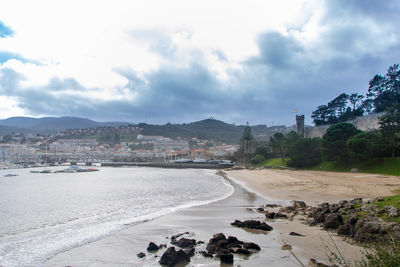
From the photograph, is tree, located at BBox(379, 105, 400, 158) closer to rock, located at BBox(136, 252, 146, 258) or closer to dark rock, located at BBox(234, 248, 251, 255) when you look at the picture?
dark rock, located at BBox(234, 248, 251, 255)

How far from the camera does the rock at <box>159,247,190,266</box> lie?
9094 millimetres

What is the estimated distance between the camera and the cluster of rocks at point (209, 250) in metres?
9.16

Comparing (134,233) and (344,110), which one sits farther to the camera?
(344,110)

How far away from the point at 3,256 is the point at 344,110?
90833mm

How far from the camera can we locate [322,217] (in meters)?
13.3

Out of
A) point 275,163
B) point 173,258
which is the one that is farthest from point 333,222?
point 275,163

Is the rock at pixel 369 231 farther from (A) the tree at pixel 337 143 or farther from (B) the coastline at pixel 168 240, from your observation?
(A) the tree at pixel 337 143

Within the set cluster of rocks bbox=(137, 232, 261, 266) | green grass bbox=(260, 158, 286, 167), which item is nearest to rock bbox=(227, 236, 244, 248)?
cluster of rocks bbox=(137, 232, 261, 266)

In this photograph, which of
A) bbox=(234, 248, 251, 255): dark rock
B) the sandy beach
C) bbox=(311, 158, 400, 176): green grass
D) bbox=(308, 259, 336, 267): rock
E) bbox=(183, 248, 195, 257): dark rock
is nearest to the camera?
bbox=(308, 259, 336, 267): rock

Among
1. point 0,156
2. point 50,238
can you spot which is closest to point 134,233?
point 50,238

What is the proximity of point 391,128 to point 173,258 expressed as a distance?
4337 centimetres

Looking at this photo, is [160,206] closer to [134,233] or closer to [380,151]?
[134,233]

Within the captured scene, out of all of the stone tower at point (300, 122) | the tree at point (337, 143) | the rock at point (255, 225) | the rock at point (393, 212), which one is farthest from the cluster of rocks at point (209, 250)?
the stone tower at point (300, 122)

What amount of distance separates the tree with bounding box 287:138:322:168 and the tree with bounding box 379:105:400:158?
13705mm
